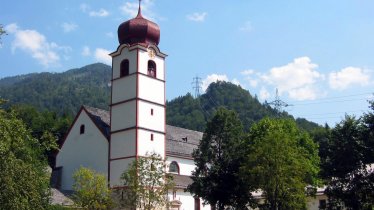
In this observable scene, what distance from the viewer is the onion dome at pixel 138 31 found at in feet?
159

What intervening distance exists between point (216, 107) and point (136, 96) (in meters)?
104

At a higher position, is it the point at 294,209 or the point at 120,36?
the point at 120,36

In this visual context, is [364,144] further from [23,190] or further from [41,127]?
[41,127]

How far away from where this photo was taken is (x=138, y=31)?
48562mm

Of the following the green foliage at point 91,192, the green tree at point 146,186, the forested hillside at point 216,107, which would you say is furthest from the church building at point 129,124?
the forested hillside at point 216,107

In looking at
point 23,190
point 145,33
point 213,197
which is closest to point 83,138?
point 145,33

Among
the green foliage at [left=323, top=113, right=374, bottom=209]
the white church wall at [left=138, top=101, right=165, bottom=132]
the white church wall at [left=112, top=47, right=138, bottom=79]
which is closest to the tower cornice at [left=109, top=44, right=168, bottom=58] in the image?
the white church wall at [left=112, top=47, right=138, bottom=79]

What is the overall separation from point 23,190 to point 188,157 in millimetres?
33815

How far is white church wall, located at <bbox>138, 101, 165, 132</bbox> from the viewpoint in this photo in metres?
46.1

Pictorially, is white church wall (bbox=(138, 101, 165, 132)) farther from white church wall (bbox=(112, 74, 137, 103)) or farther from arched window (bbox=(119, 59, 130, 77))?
arched window (bbox=(119, 59, 130, 77))

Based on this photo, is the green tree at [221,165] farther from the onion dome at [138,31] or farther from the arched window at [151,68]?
the onion dome at [138,31]

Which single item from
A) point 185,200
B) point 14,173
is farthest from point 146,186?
point 185,200

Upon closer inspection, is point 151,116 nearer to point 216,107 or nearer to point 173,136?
point 173,136

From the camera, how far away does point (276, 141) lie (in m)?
36.6
